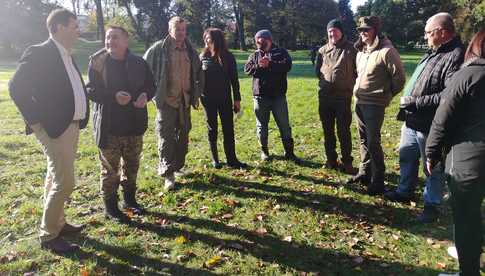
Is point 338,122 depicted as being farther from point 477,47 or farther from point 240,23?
point 240,23

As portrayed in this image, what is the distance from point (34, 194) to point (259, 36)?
14.5 ft

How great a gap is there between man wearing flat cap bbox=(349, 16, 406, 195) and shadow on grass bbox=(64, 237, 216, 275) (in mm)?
2959

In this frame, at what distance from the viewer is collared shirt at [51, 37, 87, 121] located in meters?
4.30

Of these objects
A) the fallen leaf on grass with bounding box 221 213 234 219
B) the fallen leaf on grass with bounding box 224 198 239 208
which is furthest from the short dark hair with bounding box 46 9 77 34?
the fallen leaf on grass with bounding box 224 198 239 208

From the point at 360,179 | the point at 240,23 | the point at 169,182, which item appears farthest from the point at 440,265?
the point at 240,23

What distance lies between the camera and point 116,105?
500cm

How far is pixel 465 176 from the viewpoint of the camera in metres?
3.21

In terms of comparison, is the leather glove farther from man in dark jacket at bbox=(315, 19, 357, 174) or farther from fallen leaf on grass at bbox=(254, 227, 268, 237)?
fallen leaf on grass at bbox=(254, 227, 268, 237)

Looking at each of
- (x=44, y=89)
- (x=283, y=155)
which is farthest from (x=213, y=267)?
(x=283, y=155)

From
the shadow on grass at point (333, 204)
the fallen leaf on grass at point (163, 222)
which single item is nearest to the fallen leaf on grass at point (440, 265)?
the shadow on grass at point (333, 204)

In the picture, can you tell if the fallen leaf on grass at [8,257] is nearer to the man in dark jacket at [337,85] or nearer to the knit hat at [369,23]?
the man in dark jacket at [337,85]

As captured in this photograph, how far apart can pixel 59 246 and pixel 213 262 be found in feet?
5.55

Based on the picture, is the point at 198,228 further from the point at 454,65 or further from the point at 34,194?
the point at 454,65

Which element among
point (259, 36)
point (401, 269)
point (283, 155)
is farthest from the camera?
point (283, 155)
